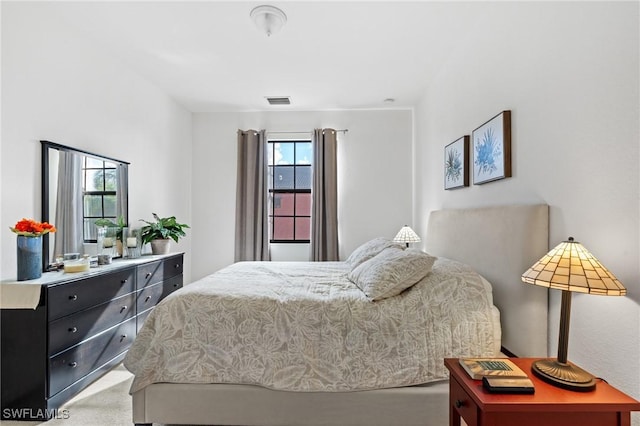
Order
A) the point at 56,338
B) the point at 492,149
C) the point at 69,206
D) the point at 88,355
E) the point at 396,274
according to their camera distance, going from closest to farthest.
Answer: the point at 396,274 < the point at 56,338 < the point at 492,149 < the point at 88,355 < the point at 69,206

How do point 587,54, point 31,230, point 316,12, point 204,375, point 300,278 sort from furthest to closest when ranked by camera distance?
point 300,278
point 316,12
point 31,230
point 204,375
point 587,54

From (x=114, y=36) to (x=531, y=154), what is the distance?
3.12 metres

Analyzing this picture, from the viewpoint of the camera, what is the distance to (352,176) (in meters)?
4.38

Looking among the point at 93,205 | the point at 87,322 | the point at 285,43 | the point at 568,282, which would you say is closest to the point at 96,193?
the point at 93,205

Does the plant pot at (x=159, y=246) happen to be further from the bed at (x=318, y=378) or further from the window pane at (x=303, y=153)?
the window pane at (x=303, y=153)

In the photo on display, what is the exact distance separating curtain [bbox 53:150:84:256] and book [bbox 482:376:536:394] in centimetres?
271

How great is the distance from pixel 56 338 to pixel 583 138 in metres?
2.90

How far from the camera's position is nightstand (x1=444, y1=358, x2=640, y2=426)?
38.8 inches

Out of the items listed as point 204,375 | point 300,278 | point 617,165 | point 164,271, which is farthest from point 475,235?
point 164,271

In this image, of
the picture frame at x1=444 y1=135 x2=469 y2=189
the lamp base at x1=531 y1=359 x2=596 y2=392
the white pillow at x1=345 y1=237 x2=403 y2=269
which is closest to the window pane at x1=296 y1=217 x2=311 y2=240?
the white pillow at x1=345 y1=237 x2=403 y2=269

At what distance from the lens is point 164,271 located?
10.3 ft

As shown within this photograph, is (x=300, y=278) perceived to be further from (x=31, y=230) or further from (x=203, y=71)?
(x=203, y=71)

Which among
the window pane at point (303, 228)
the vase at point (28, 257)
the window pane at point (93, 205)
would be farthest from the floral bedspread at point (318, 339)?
the window pane at point (303, 228)

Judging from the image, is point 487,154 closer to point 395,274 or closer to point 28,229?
point 395,274
